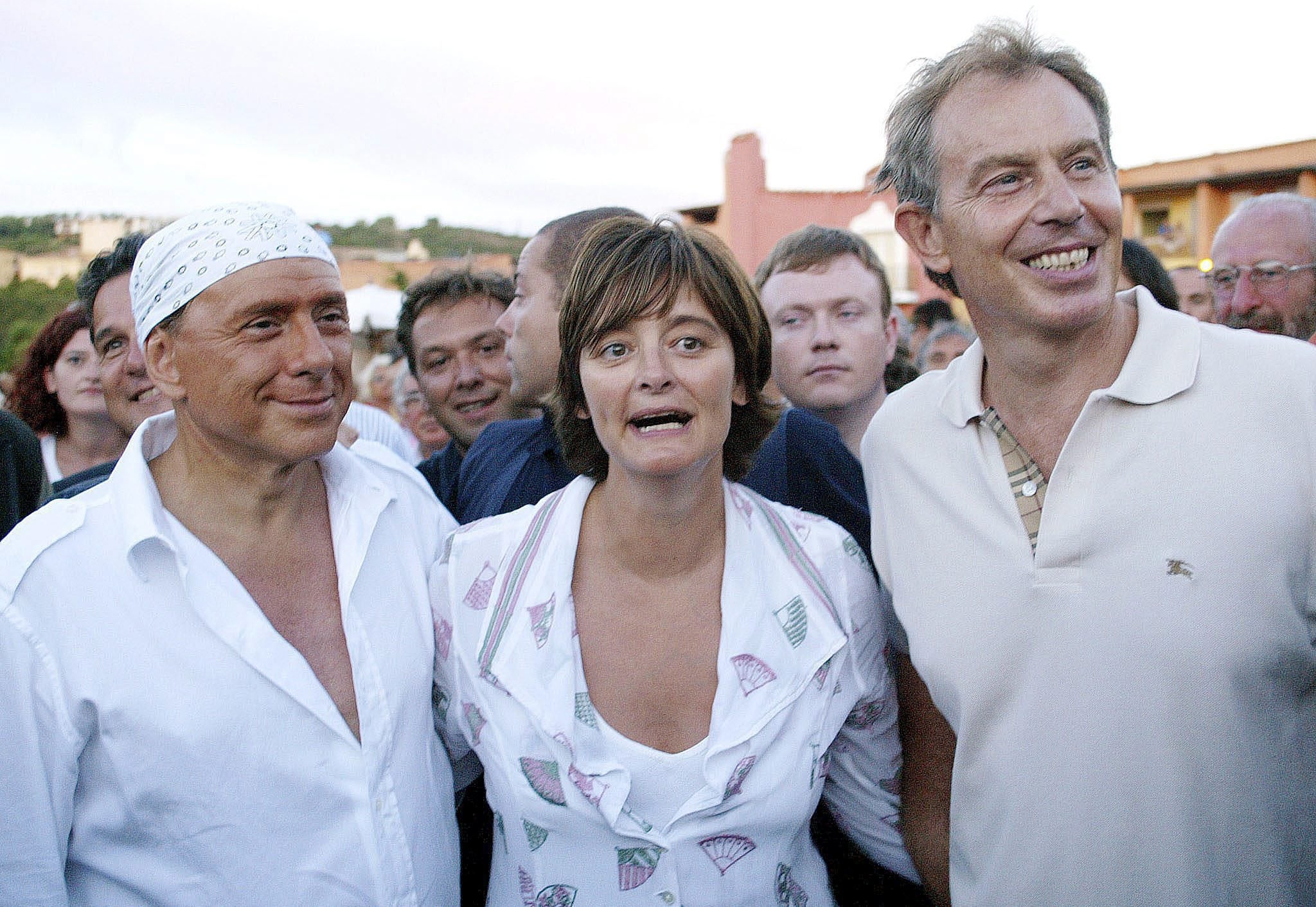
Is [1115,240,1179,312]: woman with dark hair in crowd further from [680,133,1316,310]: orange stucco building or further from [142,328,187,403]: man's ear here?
[680,133,1316,310]: orange stucco building

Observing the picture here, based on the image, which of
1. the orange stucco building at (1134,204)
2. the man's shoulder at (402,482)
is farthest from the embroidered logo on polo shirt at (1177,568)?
the orange stucco building at (1134,204)

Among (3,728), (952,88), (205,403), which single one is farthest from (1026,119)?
(3,728)

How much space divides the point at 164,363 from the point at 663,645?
132 cm

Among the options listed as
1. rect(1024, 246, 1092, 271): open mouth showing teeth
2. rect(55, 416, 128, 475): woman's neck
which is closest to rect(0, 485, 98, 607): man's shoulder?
rect(1024, 246, 1092, 271): open mouth showing teeth

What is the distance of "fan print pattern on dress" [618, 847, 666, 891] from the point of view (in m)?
1.95

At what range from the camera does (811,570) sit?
2240 millimetres

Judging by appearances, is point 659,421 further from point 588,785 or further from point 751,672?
point 588,785

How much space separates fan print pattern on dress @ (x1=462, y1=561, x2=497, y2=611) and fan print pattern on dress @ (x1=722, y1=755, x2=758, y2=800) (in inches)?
27.5

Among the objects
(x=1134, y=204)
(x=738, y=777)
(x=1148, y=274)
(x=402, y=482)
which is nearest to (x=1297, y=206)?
(x=1148, y=274)

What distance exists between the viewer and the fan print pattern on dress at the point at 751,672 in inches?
81.7

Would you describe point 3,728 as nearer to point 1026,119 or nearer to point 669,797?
point 669,797

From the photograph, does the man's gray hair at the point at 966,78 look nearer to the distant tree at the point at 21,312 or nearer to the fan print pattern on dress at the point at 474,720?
→ the fan print pattern on dress at the point at 474,720

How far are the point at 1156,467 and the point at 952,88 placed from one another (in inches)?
38.6

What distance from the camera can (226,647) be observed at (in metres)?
1.86
